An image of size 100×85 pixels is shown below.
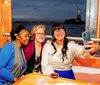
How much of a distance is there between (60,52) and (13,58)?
0.64 m

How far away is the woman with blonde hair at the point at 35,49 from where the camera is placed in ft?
9.70

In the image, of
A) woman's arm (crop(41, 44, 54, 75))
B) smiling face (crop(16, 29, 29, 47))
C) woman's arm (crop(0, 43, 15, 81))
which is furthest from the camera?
woman's arm (crop(41, 44, 54, 75))

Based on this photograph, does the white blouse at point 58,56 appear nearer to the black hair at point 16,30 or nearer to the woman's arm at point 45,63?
the woman's arm at point 45,63

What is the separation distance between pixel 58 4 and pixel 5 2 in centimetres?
1467

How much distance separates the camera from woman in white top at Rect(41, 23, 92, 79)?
289cm

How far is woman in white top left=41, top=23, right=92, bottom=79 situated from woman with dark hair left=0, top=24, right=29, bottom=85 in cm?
36

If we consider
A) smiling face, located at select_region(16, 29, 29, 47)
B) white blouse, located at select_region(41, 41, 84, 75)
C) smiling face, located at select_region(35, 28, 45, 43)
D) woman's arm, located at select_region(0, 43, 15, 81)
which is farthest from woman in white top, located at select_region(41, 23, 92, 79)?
woman's arm, located at select_region(0, 43, 15, 81)

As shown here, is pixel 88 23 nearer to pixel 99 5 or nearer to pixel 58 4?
pixel 99 5

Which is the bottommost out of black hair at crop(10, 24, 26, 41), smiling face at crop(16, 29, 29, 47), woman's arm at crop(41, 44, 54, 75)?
woman's arm at crop(41, 44, 54, 75)

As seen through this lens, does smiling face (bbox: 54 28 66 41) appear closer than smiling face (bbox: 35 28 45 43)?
Yes

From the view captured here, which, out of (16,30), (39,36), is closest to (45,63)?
(39,36)

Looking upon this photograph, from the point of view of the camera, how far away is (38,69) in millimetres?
3023

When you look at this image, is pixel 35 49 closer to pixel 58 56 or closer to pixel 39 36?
pixel 39 36

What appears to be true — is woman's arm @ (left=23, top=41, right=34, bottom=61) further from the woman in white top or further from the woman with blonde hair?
the woman in white top
